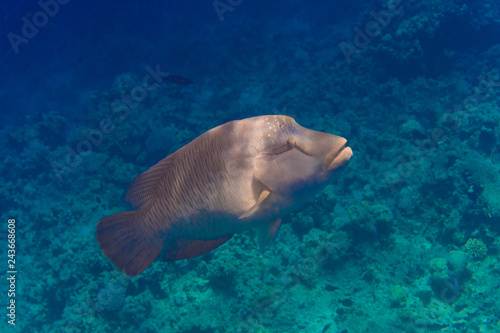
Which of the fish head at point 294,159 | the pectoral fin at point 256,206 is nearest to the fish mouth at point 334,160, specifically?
the fish head at point 294,159

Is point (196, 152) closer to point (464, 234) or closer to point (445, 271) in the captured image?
point (445, 271)

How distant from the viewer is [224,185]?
5.74 feet

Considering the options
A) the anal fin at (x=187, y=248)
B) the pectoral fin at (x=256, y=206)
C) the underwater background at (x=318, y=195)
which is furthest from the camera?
the underwater background at (x=318, y=195)

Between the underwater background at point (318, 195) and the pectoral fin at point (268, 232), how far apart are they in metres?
3.09

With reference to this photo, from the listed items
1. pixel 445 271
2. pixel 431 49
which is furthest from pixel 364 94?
pixel 445 271

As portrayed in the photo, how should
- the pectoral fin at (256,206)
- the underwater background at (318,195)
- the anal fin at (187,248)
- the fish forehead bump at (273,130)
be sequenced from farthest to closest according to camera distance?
the underwater background at (318,195) → the anal fin at (187,248) → the fish forehead bump at (273,130) → the pectoral fin at (256,206)

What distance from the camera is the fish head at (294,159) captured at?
1.75 metres

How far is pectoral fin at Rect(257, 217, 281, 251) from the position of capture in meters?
2.01

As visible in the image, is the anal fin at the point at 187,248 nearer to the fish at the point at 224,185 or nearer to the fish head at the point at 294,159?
the fish at the point at 224,185

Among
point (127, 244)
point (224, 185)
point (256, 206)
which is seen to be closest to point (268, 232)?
point (256, 206)

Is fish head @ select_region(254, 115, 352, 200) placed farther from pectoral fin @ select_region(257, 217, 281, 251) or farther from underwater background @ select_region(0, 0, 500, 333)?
underwater background @ select_region(0, 0, 500, 333)

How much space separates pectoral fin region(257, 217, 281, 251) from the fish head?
0.32 metres

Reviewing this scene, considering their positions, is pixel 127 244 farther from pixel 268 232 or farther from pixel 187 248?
pixel 268 232

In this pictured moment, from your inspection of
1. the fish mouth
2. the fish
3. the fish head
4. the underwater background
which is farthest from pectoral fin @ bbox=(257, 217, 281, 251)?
the underwater background
